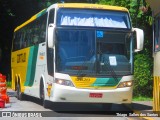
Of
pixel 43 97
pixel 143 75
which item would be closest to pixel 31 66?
pixel 43 97

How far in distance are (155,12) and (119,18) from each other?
4.13 feet

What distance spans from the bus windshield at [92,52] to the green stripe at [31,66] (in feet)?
12.2

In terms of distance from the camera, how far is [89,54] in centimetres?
1512

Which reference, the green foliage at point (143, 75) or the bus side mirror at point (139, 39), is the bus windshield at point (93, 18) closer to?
the bus side mirror at point (139, 39)

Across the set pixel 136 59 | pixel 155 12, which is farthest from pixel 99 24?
pixel 136 59

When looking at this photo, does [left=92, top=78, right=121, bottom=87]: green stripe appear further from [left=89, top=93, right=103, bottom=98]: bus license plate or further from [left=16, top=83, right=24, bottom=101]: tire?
[left=16, top=83, right=24, bottom=101]: tire

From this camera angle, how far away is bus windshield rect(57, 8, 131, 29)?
614 inches

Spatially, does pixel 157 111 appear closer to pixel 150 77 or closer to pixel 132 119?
pixel 132 119

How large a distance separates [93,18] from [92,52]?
131 centimetres

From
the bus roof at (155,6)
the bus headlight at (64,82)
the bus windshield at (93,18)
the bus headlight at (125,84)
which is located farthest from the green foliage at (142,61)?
the bus headlight at (64,82)

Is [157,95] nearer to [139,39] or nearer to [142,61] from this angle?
[139,39]

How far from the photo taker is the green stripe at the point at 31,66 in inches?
754

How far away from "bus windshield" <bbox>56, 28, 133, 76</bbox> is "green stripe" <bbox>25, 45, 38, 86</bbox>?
3.73m

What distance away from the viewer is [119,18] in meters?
16.0
